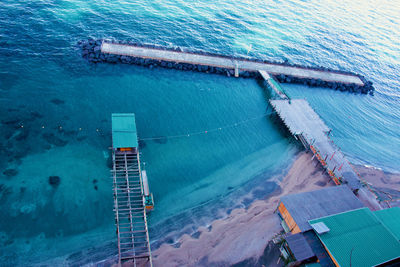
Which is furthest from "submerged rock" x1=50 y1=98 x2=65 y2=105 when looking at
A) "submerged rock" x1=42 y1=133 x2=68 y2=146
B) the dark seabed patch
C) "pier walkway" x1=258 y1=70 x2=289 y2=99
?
"pier walkway" x1=258 y1=70 x2=289 y2=99

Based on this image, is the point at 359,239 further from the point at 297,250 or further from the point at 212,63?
the point at 212,63

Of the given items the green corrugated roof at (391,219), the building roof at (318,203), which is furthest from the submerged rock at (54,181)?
the green corrugated roof at (391,219)

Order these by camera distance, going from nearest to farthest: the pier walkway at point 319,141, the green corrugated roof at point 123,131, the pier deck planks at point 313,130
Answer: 1. the green corrugated roof at point 123,131
2. the pier walkway at point 319,141
3. the pier deck planks at point 313,130

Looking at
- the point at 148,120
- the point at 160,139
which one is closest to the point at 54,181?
the point at 160,139

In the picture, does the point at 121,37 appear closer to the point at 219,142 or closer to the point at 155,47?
the point at 155,47

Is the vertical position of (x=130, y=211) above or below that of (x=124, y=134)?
below

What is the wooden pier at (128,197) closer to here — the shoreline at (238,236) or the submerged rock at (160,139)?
the shoreline at (238,236)
